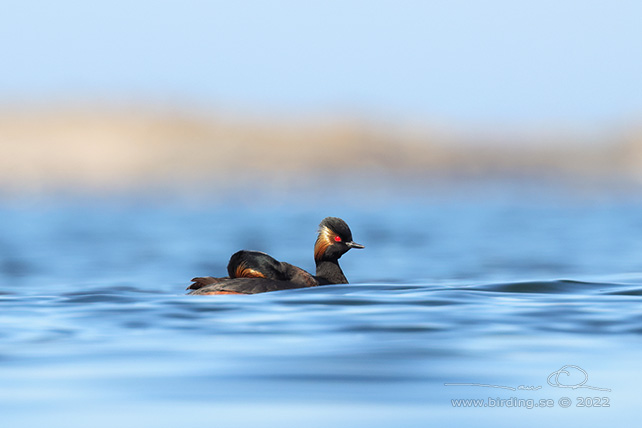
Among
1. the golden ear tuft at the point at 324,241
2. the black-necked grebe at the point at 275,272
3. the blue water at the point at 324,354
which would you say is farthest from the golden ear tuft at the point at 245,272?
the golden ear tuft at the point at 324,241

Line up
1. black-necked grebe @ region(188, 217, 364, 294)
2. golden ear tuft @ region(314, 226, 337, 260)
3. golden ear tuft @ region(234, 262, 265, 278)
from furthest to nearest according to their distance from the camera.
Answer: golden ear tuft @ region(314, 226, 337, 260)
golden ear tuft @ region(234, 262, 265, 278)
black-necked grebe @ region(188, 217, 364, 294)

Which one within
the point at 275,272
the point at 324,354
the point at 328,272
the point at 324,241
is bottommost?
the point at 324,354

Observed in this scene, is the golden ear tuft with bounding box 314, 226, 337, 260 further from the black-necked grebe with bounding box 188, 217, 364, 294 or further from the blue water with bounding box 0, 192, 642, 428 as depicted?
the blue water with bounding box 0, 192, 642, 428

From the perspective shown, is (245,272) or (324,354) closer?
(324,354)

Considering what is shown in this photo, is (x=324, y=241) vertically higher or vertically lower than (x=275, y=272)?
higher

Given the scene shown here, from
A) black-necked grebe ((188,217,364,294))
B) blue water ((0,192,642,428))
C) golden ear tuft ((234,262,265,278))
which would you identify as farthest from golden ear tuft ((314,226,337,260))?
golden ear tuft ((234,262,265,278))

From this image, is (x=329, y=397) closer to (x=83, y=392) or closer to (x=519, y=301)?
(x=83, y=392)

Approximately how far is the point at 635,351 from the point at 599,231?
1032 inches

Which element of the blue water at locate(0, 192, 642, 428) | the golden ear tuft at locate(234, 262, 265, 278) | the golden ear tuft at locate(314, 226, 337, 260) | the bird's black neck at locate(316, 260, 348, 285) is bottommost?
the blue water at locate(0, 192, 642, 428)

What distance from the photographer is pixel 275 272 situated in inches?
397

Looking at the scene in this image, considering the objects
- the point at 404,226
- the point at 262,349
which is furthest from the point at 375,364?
the point at 404,226

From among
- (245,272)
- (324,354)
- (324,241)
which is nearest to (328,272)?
(324,241)

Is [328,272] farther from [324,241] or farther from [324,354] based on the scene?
[324,354]

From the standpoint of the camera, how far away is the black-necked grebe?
9781 millimetres
